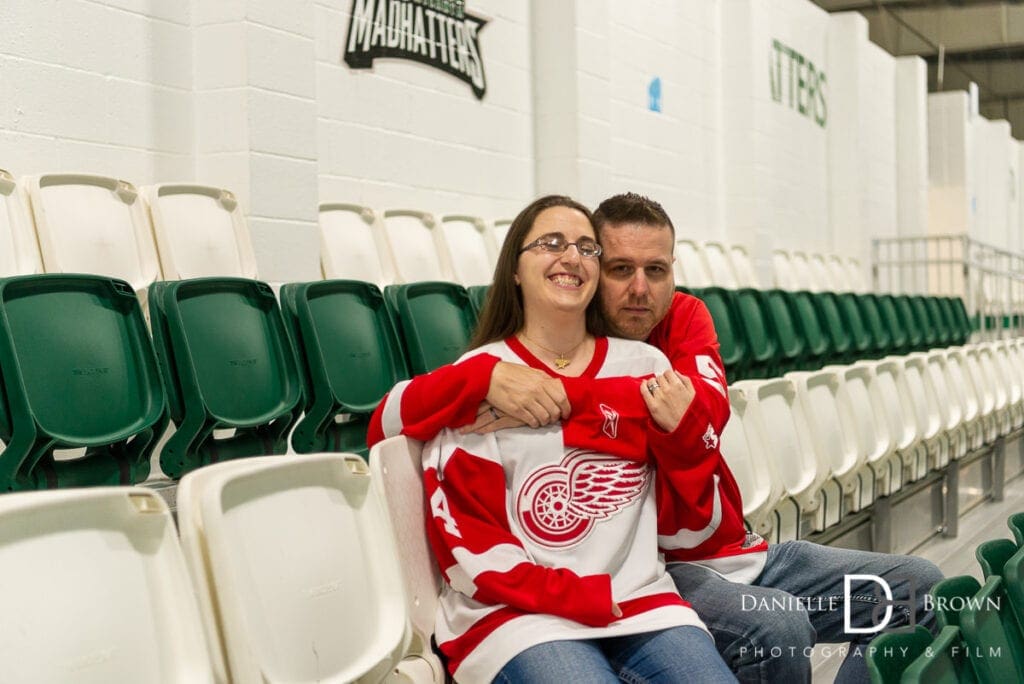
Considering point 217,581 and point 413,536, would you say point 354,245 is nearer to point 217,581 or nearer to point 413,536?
point 413,536

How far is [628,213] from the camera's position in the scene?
176 centimetres

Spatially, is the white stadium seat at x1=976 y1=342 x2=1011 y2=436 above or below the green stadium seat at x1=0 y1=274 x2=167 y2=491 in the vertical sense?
below

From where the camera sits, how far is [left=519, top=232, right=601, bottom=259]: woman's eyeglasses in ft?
5.40

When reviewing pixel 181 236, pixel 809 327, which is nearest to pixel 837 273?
pixel 809 327

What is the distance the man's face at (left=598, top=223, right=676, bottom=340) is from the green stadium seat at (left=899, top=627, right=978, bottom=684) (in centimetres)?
64

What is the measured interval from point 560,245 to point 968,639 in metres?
0.80

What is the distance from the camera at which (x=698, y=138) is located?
6.88 metres

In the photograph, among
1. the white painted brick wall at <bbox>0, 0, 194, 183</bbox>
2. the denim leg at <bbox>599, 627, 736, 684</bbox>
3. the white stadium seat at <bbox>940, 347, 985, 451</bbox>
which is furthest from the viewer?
the white stadium seat at <bbox>940, 347, 985, 451</bbox>

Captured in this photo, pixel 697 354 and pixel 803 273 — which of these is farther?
pixel 803 273

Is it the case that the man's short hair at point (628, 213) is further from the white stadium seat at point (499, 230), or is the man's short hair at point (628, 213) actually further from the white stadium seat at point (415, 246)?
the white stadium seat at point (499, 230)

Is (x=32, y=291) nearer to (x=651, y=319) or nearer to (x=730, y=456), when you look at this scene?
(x=651, y=319)

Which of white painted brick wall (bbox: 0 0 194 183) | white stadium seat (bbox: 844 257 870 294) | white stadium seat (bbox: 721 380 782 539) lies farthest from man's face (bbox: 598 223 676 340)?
white stadium seat (bbox: 844 257 870 294)

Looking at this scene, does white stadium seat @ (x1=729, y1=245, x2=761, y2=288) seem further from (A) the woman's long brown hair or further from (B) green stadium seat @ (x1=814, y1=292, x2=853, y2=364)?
(A) the woman's long brown hair

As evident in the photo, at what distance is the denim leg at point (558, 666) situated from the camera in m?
1.33
